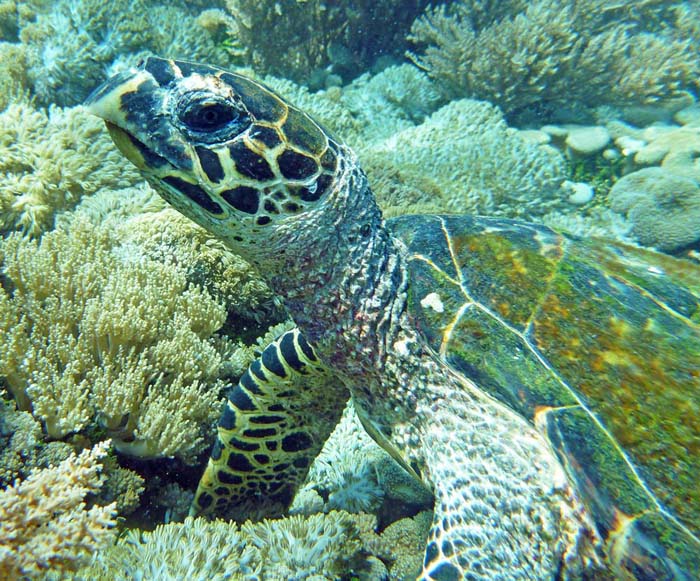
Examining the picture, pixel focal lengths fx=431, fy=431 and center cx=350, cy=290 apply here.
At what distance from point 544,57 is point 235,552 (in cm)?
599

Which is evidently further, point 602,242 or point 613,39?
point 613,39

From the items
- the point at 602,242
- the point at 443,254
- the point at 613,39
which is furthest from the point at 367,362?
the point at 613,39

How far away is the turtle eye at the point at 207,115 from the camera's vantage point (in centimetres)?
130

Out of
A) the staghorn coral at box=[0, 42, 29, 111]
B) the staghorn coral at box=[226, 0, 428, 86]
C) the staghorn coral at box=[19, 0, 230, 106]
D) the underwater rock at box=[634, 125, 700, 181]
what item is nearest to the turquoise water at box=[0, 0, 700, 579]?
the staghorn coral at box=[0, 42, 29, 111]

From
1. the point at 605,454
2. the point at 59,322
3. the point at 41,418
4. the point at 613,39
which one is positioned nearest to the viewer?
the point at 605,454

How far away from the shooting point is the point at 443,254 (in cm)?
168

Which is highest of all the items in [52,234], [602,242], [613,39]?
[613,39]

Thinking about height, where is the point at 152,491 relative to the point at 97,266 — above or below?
below

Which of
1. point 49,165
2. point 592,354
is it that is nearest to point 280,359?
point 592,354

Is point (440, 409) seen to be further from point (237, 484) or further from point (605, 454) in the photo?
point (237, 484)

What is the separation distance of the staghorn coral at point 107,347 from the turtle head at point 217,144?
29.0 inches

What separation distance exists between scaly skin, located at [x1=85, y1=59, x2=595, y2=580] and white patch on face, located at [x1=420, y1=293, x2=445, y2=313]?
0.08 metres

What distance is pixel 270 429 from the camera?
1872mm

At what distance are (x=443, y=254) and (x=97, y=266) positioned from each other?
161 centimetres
